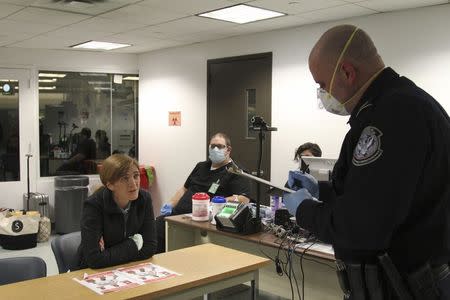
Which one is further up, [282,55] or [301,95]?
[282,55]

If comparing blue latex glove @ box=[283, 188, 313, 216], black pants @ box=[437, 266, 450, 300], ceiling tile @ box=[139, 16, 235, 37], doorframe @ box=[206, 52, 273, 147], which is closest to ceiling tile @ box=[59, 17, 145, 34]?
ceiling tile @ box=[139, 16, 235, 37]

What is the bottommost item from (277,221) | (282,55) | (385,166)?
(277,221)

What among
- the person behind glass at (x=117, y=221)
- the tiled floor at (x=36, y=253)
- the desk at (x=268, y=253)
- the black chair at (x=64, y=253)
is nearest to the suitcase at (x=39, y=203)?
the tiled floor at (x=36, y=253)

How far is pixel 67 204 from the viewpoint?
630cm

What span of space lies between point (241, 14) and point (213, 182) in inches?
62.8

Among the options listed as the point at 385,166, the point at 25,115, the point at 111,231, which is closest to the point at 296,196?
the point at 385,166

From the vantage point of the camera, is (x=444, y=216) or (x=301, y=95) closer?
(x=444, y=216)

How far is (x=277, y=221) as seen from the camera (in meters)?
3.22

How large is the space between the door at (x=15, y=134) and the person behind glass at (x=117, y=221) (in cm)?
424

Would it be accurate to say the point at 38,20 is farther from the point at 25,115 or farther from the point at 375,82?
the point at 375,82

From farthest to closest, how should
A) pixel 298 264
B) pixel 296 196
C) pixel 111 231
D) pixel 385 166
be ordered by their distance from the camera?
pixel 298 264
pixel 111 231
pixel 296 196
pixel 385 166

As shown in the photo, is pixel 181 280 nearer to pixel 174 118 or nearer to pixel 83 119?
pixel 174 118

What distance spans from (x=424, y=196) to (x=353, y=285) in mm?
328

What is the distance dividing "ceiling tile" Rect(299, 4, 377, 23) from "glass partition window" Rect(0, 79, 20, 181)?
162 inches
